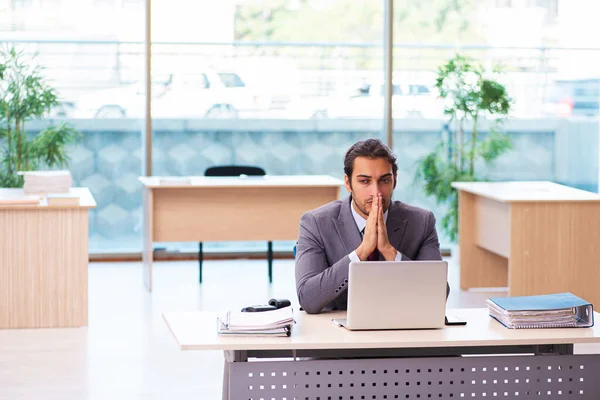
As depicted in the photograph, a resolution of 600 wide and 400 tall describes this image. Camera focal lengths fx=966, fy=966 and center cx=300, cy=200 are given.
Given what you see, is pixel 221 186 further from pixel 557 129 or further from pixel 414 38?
pixel 557 129

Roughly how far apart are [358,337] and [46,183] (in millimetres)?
3932

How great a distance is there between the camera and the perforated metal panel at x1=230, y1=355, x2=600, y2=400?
9.94 feet

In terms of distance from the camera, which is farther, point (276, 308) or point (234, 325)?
point (276, 308)

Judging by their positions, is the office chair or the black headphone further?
the office chair

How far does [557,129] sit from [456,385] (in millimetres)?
6145

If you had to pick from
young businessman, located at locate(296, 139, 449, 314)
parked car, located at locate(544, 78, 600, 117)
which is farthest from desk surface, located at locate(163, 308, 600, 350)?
parked car, located at locate(544, 78, 600, 117)

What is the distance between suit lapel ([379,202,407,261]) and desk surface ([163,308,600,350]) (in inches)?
18.4

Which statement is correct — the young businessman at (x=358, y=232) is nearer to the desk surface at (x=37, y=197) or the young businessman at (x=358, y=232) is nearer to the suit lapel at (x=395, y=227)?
the suit lapel at (x=395, y=227)

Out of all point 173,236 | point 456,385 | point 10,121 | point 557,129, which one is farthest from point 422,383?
point 557,129

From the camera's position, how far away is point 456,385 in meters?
3.16

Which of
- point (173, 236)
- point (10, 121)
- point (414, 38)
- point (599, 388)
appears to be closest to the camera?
point (599, 388)

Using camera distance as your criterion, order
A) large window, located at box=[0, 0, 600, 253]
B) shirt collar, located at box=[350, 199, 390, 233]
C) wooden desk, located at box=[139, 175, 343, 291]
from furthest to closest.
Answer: large window, located at box=[0, 0, 600, 253]
wooden desk, located at box=[139, 175, 343, 291]
shirt collar, located at box=[350, 199, 390, 233]

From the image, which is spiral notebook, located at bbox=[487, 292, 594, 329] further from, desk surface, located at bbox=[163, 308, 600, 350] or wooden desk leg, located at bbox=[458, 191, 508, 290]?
wooden desk leg, located at bbox=[458, 191, 508, 290]

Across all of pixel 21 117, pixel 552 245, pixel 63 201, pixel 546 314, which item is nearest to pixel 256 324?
pixel 546 314
